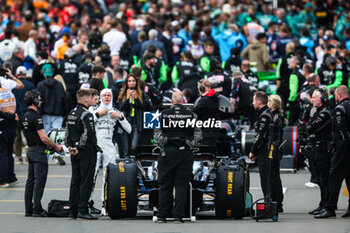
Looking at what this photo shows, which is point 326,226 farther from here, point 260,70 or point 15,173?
point 260,70

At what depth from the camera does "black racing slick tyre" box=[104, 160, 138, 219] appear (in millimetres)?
13086

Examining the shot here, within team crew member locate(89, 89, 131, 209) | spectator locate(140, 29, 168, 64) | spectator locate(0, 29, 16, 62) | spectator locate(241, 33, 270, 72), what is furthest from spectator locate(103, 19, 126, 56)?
team crew member locate(89, 89, 131, 209)

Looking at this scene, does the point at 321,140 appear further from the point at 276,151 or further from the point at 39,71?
the point at 39,71

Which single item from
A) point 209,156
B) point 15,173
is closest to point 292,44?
point 15,173

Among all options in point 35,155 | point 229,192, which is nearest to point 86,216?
point 35,155

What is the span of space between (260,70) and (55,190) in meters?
10.1

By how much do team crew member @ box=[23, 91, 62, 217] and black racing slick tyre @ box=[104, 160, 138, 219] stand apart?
4.10ft

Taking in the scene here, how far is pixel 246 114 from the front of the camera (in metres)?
21.0

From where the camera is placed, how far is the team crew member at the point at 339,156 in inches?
542

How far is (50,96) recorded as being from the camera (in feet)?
67.4

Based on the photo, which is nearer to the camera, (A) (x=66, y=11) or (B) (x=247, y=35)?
(B) (x=247, y=35)

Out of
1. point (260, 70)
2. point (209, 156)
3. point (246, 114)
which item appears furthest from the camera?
point (260, 70)

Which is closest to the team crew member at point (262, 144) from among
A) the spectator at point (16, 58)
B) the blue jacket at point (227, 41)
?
the spectator at point (16, 58)

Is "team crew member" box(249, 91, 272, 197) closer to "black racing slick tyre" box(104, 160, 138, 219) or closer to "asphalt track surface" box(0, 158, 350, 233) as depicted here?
"asphalt track surface" box(0, 158, 350, 233)
